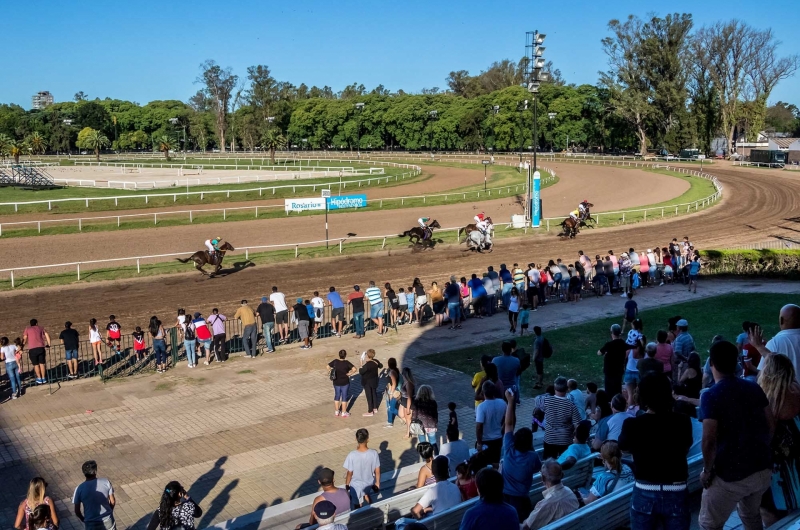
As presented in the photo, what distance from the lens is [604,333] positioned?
59.2 ft

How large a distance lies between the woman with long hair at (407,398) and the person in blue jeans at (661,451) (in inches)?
253

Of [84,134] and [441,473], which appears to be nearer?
[441,473]

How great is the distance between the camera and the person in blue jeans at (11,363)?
13.5 m

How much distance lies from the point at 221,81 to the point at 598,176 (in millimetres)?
74861

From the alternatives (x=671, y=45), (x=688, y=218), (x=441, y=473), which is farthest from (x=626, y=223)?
(x=671, y=45)

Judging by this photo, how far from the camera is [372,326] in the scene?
1950 cm

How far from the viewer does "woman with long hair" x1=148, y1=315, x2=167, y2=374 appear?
1547 centimetres

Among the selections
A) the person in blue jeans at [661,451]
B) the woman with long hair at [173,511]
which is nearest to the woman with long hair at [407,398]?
the woman with long hair at [173,511]

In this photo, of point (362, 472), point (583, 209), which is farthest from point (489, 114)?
point (362, 472)

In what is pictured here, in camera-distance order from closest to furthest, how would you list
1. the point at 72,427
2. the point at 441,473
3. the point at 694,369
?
the point at 441,473 → the point at 694,369 → the point at 72,427

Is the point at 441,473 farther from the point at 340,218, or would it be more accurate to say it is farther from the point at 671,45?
the point at 671,45

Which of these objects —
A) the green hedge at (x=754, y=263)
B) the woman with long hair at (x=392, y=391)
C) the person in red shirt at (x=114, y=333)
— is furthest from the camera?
the green hedge at (x=754, y=263)

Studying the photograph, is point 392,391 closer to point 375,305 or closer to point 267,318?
point 267,318

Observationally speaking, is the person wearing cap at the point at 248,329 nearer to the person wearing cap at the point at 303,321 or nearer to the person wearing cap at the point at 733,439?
the person wearing cap at the point at 303,321
